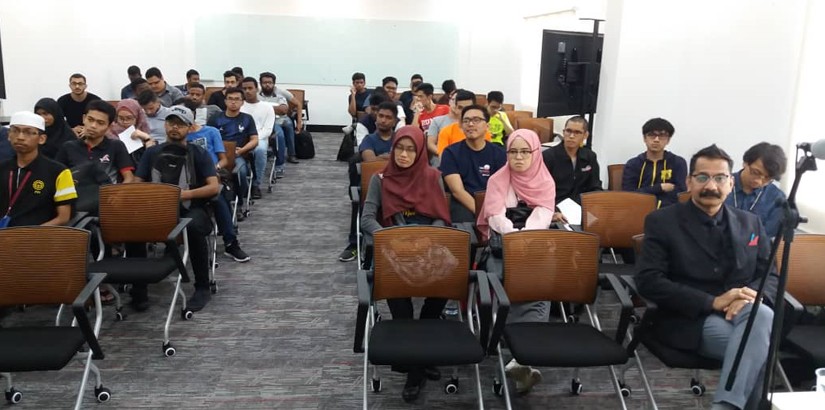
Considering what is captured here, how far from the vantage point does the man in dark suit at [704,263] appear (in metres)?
2.55

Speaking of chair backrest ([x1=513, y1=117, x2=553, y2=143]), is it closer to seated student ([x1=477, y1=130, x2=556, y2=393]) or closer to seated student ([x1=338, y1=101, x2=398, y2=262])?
Answer: seated student ([x1=338, y1=101, x2=398, y2=262])

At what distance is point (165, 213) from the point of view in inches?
141

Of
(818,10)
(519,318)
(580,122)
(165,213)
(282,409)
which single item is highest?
(818,10)

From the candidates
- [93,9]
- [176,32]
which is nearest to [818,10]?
[93,9]

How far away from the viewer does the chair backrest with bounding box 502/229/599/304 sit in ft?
9.36

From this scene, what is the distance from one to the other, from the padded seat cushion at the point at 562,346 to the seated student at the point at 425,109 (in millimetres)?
4139

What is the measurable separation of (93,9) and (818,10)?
7.54m

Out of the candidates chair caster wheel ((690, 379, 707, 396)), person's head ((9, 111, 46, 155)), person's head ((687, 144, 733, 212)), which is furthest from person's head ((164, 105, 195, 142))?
chair caster wheel ((690, 379, 707, 396))

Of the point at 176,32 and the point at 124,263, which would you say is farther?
the point at 176,32

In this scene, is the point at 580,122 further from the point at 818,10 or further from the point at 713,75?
the point at 818,10

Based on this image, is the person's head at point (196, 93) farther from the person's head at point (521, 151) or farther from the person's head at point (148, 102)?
the person's head at point (521, 151)

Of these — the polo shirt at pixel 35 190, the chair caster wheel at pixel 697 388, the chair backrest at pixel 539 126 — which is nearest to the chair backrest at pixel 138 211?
the polo shirt at pixel 35 190

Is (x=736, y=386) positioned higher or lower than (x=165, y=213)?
lower

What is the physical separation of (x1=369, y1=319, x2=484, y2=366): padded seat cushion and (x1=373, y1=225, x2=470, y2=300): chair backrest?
180mm
